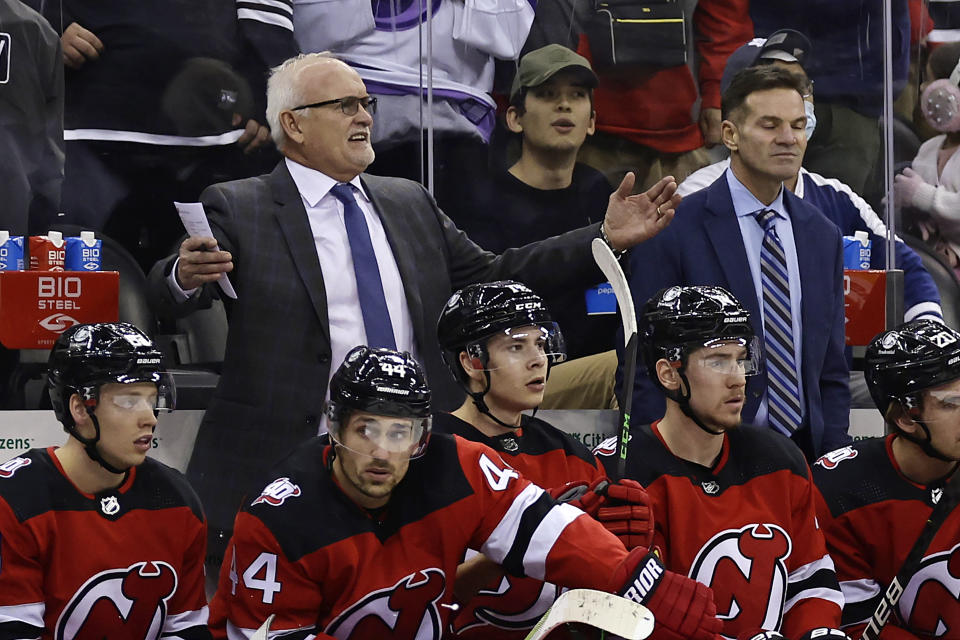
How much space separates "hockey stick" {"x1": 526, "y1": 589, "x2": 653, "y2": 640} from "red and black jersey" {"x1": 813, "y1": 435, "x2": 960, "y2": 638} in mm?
925

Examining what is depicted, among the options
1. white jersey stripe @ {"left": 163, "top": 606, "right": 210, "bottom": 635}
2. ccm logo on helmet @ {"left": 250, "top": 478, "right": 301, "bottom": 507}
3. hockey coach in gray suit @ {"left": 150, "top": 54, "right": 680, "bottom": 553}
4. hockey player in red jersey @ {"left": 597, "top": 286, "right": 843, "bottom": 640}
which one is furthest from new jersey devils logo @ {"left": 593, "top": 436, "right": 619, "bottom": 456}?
white jersey stripe @ {"left": 163, "top": 606, "right": 210, "bottom": 635}

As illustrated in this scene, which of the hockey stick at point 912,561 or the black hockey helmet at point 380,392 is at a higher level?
the black hockey helmet at point 380,392

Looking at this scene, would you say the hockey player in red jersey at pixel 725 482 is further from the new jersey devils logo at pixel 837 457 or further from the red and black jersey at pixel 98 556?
the red and black jersey at pixel 98 556

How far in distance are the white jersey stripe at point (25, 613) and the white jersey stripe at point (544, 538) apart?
97cm

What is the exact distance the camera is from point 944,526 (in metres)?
3.00

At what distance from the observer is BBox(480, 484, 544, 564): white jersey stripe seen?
255cm

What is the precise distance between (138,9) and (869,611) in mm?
2597

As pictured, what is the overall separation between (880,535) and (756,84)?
157 centimetres

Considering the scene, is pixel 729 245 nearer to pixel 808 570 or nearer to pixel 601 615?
pixel 808 570

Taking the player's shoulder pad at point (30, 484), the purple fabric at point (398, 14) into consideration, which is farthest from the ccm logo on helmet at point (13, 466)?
the purple fabric at point (398, 14)

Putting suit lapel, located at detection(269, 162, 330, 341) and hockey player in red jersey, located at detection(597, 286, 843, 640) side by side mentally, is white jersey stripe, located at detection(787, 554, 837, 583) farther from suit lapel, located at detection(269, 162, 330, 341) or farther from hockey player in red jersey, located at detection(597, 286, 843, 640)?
suit lapel, located at detection(269, 162, 330, 341)

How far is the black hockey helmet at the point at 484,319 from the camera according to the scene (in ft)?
10.2

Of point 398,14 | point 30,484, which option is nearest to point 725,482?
point 30,484

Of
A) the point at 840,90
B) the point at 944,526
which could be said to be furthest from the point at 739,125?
the point at 944,526
